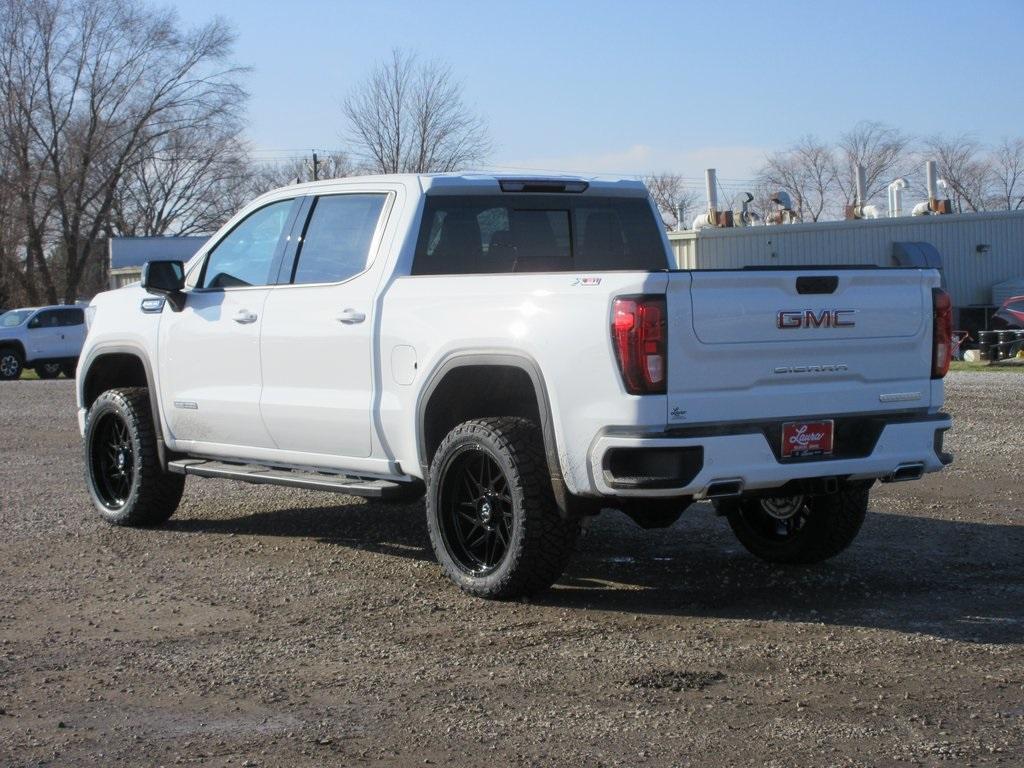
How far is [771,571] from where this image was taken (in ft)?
22.7

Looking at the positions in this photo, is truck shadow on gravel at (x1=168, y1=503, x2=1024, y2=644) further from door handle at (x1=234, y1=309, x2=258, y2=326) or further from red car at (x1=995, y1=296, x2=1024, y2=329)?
red car at (x1=995, y1=296, x2=1024, y2=329)

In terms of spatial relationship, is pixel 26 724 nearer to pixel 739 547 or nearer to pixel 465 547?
pixel 465 547

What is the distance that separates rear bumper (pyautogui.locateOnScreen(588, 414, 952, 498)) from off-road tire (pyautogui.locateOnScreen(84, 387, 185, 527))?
3.70 metres

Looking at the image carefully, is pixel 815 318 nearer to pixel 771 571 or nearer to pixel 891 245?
pixel 771 571

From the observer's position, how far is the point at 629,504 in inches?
231

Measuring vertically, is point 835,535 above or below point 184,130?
below

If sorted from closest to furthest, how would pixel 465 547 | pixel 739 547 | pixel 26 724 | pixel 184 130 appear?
pixel 26 724 < pixel 465 547 < pixel 739 547 < pixel 184 130

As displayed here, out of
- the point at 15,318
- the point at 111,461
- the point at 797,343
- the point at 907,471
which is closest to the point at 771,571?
the point at 907,471

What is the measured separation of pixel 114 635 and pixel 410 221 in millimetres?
2492

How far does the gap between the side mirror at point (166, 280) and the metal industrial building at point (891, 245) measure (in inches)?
1033

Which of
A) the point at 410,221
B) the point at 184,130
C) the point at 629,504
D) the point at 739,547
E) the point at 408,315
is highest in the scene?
the point at 184,130

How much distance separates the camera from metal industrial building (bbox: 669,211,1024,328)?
3531 cm

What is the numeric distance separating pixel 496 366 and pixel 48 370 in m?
28.4

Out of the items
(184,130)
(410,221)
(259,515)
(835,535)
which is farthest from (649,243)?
(184,130)
